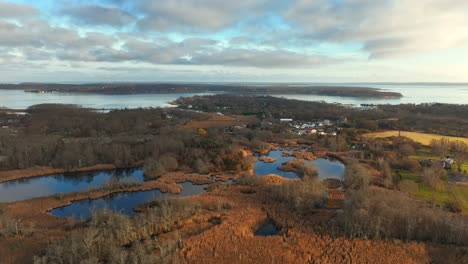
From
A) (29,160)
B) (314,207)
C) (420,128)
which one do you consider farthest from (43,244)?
(420,128)

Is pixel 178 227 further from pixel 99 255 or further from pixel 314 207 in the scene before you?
pixel 314 207

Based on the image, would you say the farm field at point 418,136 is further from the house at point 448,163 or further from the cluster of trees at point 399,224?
the cluster of trees at point 399,224

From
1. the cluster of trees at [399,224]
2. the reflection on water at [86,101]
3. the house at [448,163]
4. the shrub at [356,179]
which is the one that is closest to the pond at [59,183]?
the shrub at [356,179]

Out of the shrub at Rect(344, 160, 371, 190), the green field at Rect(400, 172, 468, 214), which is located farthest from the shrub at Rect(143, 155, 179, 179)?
the green field at Rect(400, 172, 468, 214)

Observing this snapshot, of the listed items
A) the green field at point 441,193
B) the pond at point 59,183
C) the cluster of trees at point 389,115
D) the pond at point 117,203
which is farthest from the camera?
the cluster of trees at point 389,115

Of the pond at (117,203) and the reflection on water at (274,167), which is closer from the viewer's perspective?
the pond at (117,203)

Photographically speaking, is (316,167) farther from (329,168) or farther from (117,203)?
(117,203)

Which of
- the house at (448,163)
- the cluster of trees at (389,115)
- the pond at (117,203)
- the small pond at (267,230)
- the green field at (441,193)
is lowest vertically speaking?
the pond at (117,203)
